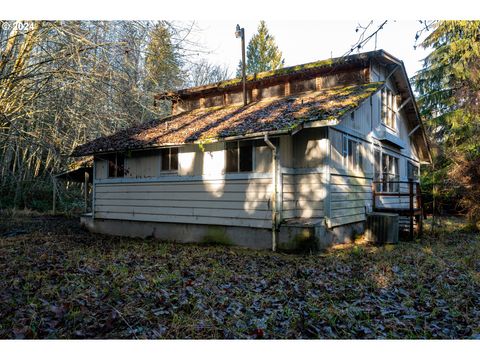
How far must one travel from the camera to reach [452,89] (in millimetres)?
23812

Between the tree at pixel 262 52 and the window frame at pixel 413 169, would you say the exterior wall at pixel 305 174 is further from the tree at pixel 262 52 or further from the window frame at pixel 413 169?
the tree at pixel 262 52

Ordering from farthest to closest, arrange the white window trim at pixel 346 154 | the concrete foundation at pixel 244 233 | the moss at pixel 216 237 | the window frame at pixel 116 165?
the window frame at pixel 116 165 → the white window trim at pixel 346 154 → the moss at pixel 216 237 → the concrete foundation at pixel 244 233

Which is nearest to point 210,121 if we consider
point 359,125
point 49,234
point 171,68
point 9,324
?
point 171,68

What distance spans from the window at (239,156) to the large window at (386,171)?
220 inches

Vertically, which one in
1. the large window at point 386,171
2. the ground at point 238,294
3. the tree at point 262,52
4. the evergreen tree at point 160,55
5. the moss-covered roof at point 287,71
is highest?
the tree at point 262,52

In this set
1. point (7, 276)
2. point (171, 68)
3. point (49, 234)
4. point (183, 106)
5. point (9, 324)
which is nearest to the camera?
point (9, 324)

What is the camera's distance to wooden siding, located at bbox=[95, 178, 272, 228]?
981cm

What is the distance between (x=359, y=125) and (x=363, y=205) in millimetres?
2836

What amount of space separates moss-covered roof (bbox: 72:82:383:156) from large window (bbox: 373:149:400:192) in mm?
3405

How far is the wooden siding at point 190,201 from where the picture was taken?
9812 millimetres

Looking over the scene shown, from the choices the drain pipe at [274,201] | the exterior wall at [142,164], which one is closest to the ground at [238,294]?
the drain pipe at [274,201]

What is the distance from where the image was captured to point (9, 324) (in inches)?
159

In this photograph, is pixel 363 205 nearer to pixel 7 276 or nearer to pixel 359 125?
pixel 359 125

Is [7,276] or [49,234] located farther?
[49,234]
